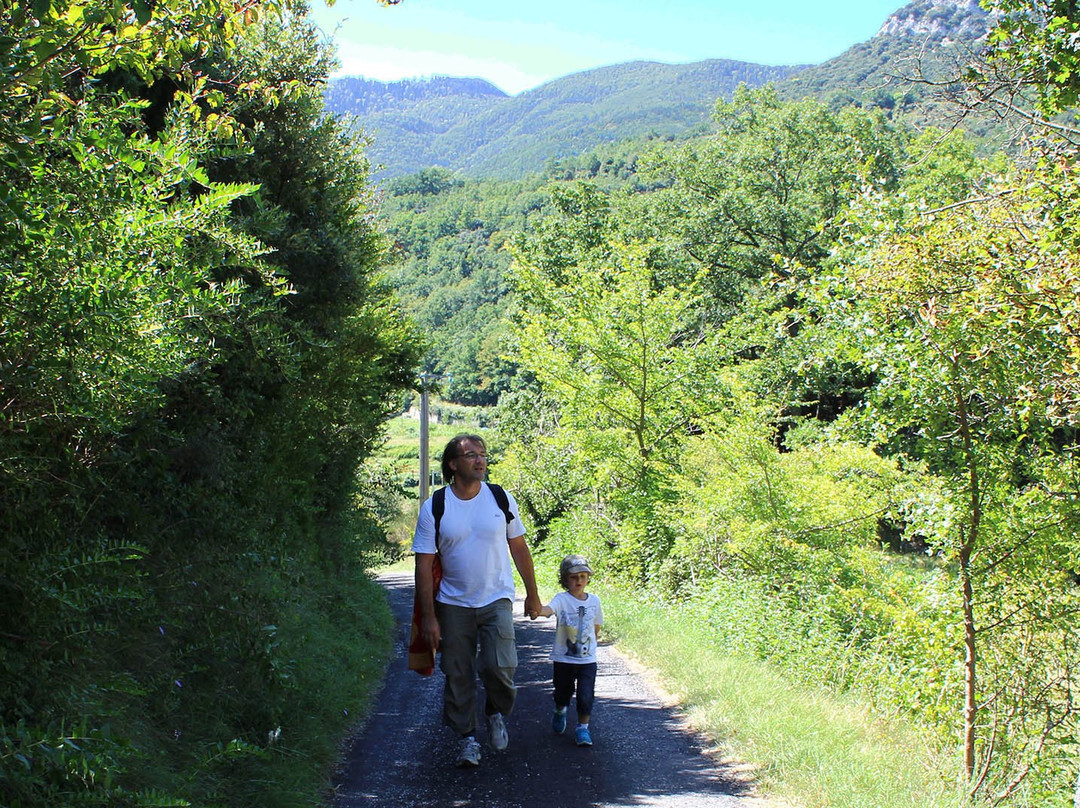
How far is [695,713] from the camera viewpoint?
673 centimetres

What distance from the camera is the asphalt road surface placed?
198 inches

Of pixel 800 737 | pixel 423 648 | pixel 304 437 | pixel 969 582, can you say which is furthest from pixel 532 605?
pixel 304 437

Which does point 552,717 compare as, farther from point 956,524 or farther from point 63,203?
point 63,203

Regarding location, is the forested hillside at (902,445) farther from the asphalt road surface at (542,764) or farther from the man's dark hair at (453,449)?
the man's dark hair at (453,449)

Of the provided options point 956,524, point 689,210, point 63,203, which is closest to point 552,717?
point 956,524

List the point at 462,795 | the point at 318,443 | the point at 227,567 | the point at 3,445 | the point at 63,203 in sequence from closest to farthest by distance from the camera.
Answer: the point at 63,203 → the point at 3,445 → the point at 462,795 → the point at 227,567 → the point at 318,443

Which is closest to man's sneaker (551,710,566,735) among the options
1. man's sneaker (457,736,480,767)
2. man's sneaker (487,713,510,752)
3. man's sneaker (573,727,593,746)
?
man's sneaker (573,727,593,746)

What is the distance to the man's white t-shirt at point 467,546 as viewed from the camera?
5.66m

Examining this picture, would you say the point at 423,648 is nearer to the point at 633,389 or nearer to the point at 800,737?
the point at 800,737

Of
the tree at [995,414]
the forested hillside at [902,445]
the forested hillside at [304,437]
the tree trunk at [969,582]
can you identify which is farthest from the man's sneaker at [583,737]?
the tree trunk at [969,582]

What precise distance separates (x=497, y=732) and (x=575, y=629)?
2.83 feet

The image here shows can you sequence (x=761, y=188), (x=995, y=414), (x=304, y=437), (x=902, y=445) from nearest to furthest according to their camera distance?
(x=995, y=414)
(x=902, y=445)
(x=304, y=437)
(x=761, y=188)

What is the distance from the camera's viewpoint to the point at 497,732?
5.88 meters

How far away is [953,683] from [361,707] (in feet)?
15.1
